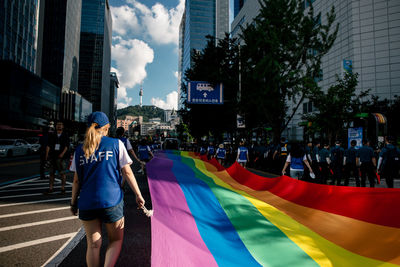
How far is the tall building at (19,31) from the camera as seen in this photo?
4859 cm

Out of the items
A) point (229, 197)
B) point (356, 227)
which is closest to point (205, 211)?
point (229, 197)

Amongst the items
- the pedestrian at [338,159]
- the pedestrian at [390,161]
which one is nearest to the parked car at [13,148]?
the pedestrian at [338,159]

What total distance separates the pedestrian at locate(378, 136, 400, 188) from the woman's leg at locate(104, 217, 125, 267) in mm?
9781

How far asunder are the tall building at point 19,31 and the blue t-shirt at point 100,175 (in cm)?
5997

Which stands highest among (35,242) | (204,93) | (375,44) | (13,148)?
(375,44)

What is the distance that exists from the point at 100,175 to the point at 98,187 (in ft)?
0.40

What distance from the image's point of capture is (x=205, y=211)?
13.2ft

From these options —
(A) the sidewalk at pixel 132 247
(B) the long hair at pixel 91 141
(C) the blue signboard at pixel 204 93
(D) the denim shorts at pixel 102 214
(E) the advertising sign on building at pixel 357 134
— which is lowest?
(A) the sidewalk at pixel 132 247

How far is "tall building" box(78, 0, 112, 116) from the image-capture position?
124 meters

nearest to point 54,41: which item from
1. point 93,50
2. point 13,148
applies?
point 93,50

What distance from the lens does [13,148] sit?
81.0 feet

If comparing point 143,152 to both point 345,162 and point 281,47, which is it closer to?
point 345,162

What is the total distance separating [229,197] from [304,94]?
39.8 ft

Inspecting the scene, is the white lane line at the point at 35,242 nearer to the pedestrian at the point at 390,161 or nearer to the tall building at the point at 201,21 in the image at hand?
→ the pedestrian at the point at 390,161
